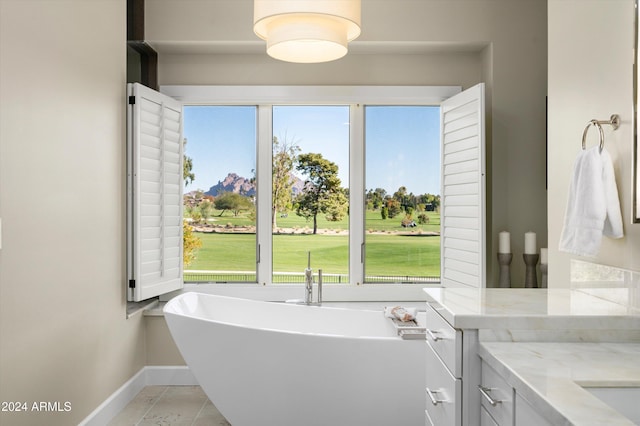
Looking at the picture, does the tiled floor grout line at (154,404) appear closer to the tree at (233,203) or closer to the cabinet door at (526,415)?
the tree at (233,203)

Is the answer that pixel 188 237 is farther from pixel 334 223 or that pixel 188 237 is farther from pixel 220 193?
pixel 334 223

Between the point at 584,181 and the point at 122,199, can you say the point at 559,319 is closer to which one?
the point at 584,181

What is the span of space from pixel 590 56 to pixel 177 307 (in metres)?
2.49

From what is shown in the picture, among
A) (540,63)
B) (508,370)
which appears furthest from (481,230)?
(508,370)

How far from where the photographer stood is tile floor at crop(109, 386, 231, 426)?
3.10 metres

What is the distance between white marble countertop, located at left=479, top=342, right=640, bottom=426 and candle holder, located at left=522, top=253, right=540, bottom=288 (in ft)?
6.98

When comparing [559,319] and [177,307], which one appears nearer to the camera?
[559,319]

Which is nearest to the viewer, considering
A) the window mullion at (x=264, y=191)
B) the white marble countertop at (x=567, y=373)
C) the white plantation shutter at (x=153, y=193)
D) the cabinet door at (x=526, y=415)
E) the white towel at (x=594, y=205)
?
the white marble countertop at (x=567, y=373)

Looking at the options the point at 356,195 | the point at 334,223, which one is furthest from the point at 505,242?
the point at 334,223

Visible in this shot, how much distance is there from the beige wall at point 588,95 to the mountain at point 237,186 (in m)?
2.09

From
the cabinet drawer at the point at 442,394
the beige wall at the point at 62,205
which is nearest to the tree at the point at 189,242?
the beige wall at the point at 62,205

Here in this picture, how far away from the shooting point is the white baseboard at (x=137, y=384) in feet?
9.78

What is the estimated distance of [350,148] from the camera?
157 inches

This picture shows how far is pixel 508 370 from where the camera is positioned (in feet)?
4.11
